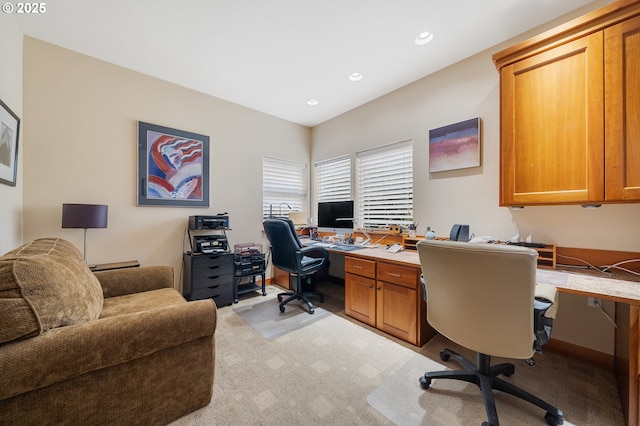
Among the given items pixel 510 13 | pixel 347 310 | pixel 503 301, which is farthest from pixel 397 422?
pixel 510 13

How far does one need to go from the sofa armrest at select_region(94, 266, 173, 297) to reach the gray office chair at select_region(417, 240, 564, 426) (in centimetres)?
234

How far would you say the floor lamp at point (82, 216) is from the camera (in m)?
2.13

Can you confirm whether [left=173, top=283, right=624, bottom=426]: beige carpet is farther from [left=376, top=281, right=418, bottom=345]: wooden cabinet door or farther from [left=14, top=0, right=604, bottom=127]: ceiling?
[left=14, top=0, right=604, bottom=127]: ceiling

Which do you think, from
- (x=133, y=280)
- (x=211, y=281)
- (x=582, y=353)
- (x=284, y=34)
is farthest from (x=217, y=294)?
(x=582, y=353)

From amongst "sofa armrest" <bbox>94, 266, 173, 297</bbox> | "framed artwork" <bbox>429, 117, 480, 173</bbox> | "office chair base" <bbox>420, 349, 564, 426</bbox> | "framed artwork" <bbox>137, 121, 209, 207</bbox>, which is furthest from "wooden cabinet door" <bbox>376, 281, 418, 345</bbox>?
"framed artwork" <bbox>137, 121, 209, 207</bbox>

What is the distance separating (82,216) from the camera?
2164 mm

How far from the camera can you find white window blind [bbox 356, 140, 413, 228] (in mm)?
3014

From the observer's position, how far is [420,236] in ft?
9.06

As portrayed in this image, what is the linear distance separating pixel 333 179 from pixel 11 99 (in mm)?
3506

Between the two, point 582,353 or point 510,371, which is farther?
point 582,353

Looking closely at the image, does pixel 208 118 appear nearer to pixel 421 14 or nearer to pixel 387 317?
pixel 421 14

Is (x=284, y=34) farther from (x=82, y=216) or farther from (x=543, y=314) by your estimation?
(x=543, y=314)

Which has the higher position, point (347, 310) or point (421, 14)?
point (421, 14)

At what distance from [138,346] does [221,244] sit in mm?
1947
